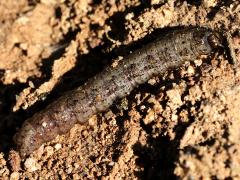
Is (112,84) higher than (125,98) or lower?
higher

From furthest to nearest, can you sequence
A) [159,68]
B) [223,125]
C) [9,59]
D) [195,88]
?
1. [9,59]
2. [159,68]
3. [195,88]
4. [223,125]

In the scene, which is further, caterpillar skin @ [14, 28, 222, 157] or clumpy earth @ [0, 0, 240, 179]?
caterpillar skin @ [14, 28, 222, 157]

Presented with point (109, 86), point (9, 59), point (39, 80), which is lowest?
point (109, 86)

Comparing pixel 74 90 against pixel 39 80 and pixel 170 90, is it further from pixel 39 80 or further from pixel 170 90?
pixel 170 90

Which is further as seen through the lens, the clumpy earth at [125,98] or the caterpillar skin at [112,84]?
the caterpillar skin at [112,84]

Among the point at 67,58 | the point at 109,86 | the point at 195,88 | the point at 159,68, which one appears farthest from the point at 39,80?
the point at 195,88
